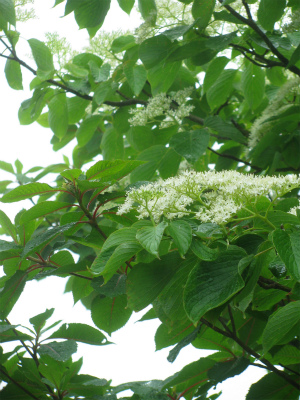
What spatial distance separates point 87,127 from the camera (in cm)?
200

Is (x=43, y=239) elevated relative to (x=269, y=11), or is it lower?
lower

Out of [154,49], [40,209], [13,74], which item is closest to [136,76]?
[154,49]

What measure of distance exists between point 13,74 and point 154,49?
0.60m

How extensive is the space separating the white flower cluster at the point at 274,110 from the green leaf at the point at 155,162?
13.2 inches

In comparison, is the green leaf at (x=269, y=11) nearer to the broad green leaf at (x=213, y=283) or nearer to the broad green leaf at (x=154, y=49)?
the broad green leaf at (x=154, y=49)

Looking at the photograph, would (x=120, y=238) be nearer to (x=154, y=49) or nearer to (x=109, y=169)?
(x=109, y=169)

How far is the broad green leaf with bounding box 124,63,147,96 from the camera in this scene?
65.0 inches

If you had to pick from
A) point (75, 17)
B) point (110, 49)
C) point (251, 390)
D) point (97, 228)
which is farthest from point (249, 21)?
point (251, 390)

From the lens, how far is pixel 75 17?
1354mm

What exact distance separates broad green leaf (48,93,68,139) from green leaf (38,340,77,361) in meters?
0.96

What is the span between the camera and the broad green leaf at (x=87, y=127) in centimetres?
197

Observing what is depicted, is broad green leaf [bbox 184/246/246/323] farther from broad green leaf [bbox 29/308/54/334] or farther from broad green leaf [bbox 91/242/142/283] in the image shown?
broad green leaf [bbox 29/308/54/334]

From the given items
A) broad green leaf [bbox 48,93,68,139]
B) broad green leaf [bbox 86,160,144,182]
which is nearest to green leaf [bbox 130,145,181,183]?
broad green leaf [bbox 48,93,68,139]

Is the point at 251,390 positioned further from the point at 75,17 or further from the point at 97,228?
the point at 75,17
